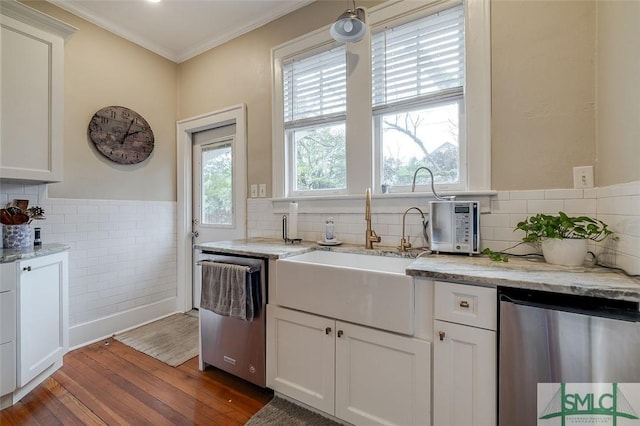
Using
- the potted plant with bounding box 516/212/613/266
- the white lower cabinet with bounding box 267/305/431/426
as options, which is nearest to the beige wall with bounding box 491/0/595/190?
the potted plant with bounding box 516/212/613/266

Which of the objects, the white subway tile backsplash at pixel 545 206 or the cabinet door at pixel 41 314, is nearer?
the white subway tile backsplash at pixel 545 206

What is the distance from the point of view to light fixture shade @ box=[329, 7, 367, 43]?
1755mm

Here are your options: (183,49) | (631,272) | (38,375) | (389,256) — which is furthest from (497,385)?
(183,49)

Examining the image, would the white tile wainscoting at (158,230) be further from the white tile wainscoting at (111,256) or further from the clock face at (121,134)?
the clock face at (121,134)

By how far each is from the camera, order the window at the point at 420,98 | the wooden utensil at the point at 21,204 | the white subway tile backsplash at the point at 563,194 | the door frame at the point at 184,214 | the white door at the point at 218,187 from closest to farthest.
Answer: the white subway tile backsplash at the point at 563,194, the window at the point at 420,98, the wooden utensil at the point at 21,204, the white door at the point at 218,187, the door frame at the point at 184,214

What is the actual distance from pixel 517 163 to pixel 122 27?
3512 mm

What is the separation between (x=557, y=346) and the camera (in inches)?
38.8

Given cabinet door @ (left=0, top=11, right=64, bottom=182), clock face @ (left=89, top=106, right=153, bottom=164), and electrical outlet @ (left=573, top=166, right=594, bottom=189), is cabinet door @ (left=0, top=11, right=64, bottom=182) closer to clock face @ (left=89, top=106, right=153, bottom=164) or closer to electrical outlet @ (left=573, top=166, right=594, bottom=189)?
clock face @ (left=89, top=106, right=153, bottom=164)

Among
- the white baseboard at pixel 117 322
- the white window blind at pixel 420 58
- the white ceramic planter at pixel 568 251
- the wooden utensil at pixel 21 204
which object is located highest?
the white window blind at pixel 420 58

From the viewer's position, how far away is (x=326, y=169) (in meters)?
2.31

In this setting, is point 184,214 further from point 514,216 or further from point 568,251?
point 568,251

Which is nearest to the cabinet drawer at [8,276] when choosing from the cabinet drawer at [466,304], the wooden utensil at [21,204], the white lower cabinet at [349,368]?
the wooden utensil at [21,204]

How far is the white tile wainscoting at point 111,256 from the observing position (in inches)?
91.4

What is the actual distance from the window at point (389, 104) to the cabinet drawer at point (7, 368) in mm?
1928
